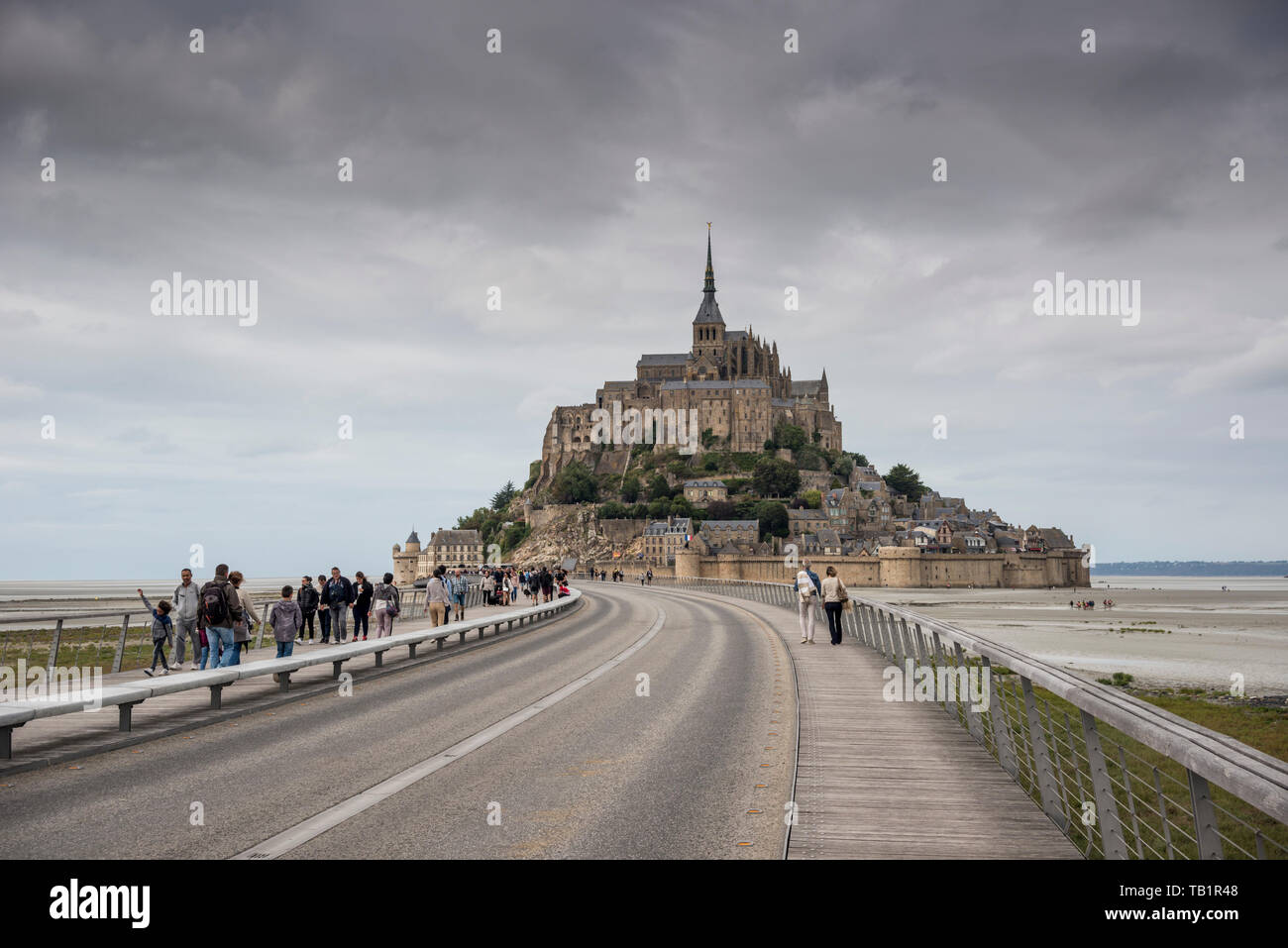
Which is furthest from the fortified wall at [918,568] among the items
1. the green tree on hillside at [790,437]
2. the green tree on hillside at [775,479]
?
the green tree on hillside at [790,437]

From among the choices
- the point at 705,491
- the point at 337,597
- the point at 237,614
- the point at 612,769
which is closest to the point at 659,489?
the point at 705,491

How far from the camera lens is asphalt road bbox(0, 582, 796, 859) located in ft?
19.7

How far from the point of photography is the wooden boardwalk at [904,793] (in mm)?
5840

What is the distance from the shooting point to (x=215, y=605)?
14758 mm

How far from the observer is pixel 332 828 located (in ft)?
20.7

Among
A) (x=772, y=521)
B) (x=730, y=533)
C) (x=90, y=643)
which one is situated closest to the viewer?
(x=90, y=643)

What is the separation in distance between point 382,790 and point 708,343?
592 feet

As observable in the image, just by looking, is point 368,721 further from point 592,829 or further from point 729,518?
point 729,518

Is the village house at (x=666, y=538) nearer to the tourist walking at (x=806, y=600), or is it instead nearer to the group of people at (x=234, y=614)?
the group of people at (x=234, y=614)

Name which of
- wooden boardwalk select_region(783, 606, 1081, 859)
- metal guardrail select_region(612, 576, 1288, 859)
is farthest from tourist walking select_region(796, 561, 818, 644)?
wooden boardwalk select_region(783, 606, 1081, 859)

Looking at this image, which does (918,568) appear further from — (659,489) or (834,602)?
(834,602)

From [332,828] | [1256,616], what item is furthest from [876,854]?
[1256,616]

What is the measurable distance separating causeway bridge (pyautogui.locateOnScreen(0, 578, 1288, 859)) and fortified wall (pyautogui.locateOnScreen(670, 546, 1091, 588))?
10158 cm
